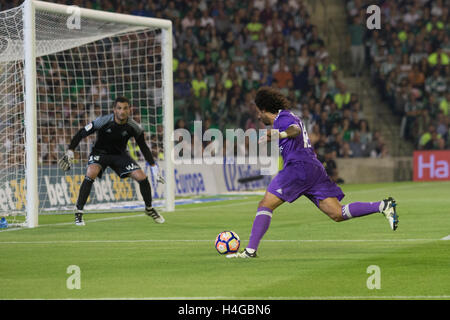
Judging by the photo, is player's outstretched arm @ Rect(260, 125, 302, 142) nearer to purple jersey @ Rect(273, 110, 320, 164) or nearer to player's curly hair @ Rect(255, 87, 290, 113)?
purple jersey @ Rect(273, 110, 320, 164)

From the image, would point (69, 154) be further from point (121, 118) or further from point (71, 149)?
point (121, 118)

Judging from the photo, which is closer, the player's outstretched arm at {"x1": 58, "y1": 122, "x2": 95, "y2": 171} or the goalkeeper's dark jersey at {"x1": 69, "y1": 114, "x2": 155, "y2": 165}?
the player's outstretched arm at {"x1": 58, "y1": 122, "x2": 95, "y2": 171}

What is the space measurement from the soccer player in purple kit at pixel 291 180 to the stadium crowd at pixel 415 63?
20458mm

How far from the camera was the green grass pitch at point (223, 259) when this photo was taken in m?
7.66

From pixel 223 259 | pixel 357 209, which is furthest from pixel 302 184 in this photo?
pixel 223 259

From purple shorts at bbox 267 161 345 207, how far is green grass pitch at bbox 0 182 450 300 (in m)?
0.70

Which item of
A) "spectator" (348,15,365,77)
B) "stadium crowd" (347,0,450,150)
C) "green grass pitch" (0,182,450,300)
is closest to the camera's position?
"green grass pitch" (0,182,450,300)

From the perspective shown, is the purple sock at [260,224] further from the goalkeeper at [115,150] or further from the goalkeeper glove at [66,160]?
the goalkeeper glove at [66,160]

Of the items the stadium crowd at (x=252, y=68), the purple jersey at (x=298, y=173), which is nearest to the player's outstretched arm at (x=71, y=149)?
the purple jersey at (x=298, y=173)

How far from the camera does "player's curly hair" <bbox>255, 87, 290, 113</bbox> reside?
32.5 feet

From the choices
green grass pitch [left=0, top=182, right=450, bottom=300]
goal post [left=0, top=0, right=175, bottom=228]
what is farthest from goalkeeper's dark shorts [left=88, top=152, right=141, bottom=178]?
goal post [left=0, top=0, right=175, bottom=228]

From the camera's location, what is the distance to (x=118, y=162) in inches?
579

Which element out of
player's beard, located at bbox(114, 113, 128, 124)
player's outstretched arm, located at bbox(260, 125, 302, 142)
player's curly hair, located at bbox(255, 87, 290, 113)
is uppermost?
player's curly hair, located at bbox(255, 87, 290, 113)
